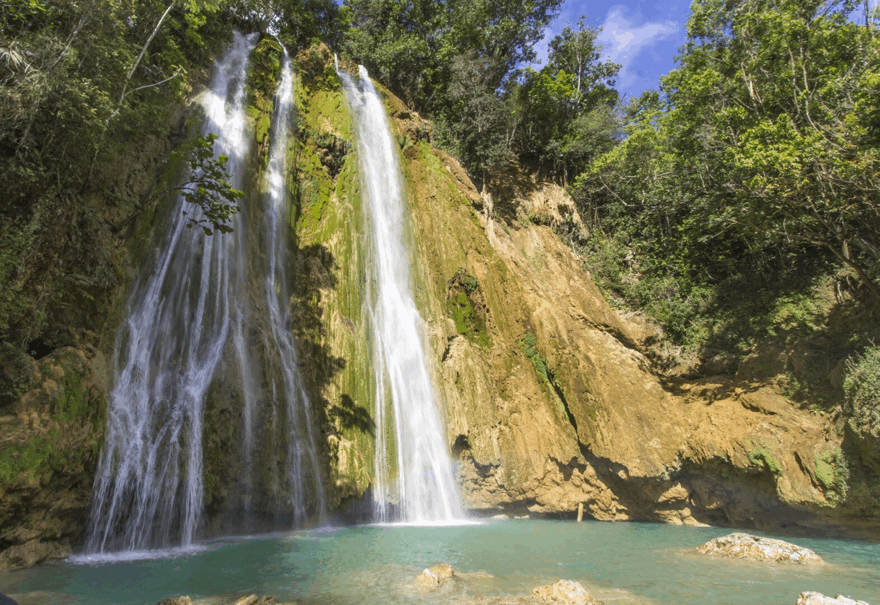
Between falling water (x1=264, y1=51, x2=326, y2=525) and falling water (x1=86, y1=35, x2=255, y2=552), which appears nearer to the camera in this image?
falling water (x1=86, y1=35, x2=255, y2=552)

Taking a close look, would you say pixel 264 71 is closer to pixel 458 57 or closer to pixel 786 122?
pixel 458 57

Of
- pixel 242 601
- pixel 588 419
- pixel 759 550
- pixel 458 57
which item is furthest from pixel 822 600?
pixel 458 57

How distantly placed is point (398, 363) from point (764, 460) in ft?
34.3

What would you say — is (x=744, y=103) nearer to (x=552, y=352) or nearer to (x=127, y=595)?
(x=552, y=352)

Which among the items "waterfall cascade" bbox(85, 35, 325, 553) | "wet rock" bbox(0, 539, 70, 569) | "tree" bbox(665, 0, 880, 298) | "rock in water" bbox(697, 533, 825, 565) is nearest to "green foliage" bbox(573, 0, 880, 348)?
"tree" bbox(665, 0, 880, 298)

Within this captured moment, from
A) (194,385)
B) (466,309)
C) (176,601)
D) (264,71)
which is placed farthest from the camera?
(264,71)

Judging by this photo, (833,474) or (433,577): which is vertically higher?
(833,474)

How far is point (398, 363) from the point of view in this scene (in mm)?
14883

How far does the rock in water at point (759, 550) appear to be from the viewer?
8844mm

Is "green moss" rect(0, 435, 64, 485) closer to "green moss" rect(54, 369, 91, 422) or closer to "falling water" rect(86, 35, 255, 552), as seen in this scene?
"green moss" rect(54, 369, 91, 422)

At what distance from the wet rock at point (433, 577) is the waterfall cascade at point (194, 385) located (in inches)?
215

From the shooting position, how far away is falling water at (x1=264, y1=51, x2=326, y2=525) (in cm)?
1160

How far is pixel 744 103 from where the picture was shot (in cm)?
1566

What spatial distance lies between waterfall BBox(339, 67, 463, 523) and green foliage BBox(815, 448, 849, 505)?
9252 mm
